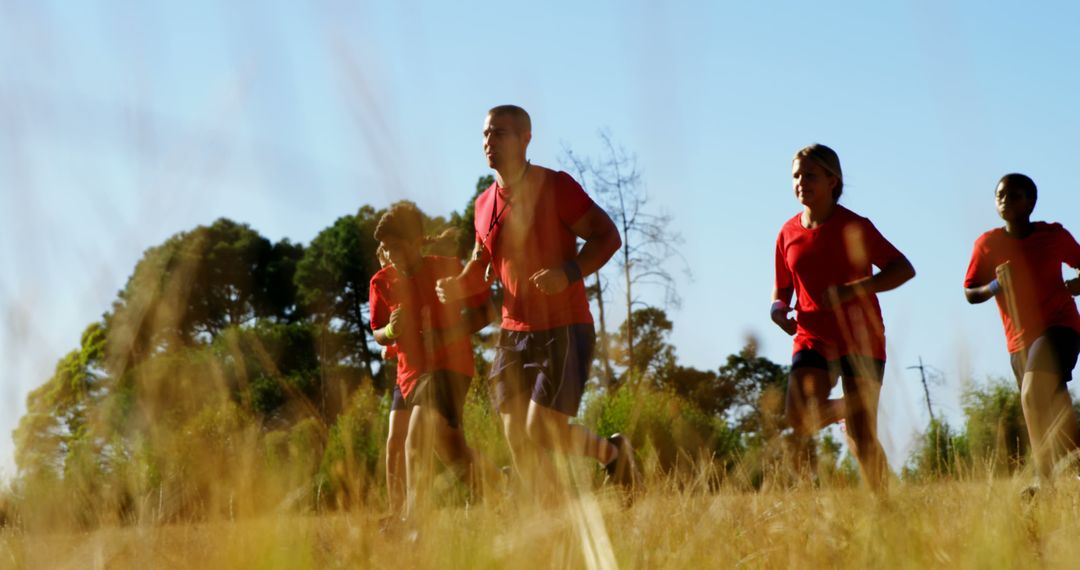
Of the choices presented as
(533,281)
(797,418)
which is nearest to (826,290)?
(797,418)

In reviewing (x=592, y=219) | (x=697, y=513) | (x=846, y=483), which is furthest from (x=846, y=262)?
(x=697, y=513)

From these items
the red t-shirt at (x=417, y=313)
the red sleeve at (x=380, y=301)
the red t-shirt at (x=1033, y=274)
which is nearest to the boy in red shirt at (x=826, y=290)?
the red t-shirt at (x=1033, y=274)

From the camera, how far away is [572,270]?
469 centimetres

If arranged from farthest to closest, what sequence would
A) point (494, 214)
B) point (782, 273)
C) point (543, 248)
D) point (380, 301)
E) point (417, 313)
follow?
point (380, 301), point (417, 313), point (782, 273), point (494, 214), point (543, 248)

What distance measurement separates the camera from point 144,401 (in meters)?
2.39

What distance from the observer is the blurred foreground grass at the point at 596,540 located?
2.35 m

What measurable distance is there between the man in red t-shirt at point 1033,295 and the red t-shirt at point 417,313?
2509mm

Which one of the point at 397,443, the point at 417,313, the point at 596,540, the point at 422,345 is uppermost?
the point at 417,313

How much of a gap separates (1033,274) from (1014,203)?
36 cm

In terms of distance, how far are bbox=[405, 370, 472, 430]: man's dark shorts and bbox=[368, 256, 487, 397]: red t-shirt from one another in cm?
4

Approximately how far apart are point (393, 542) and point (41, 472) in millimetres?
1019

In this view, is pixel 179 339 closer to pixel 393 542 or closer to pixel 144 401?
pixel 144 401

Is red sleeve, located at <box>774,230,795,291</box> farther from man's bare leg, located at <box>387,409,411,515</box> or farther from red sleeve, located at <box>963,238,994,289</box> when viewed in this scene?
man's bare leg, located at <box>387,409,411,515</box>

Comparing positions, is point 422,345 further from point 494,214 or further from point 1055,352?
point 1055,352
